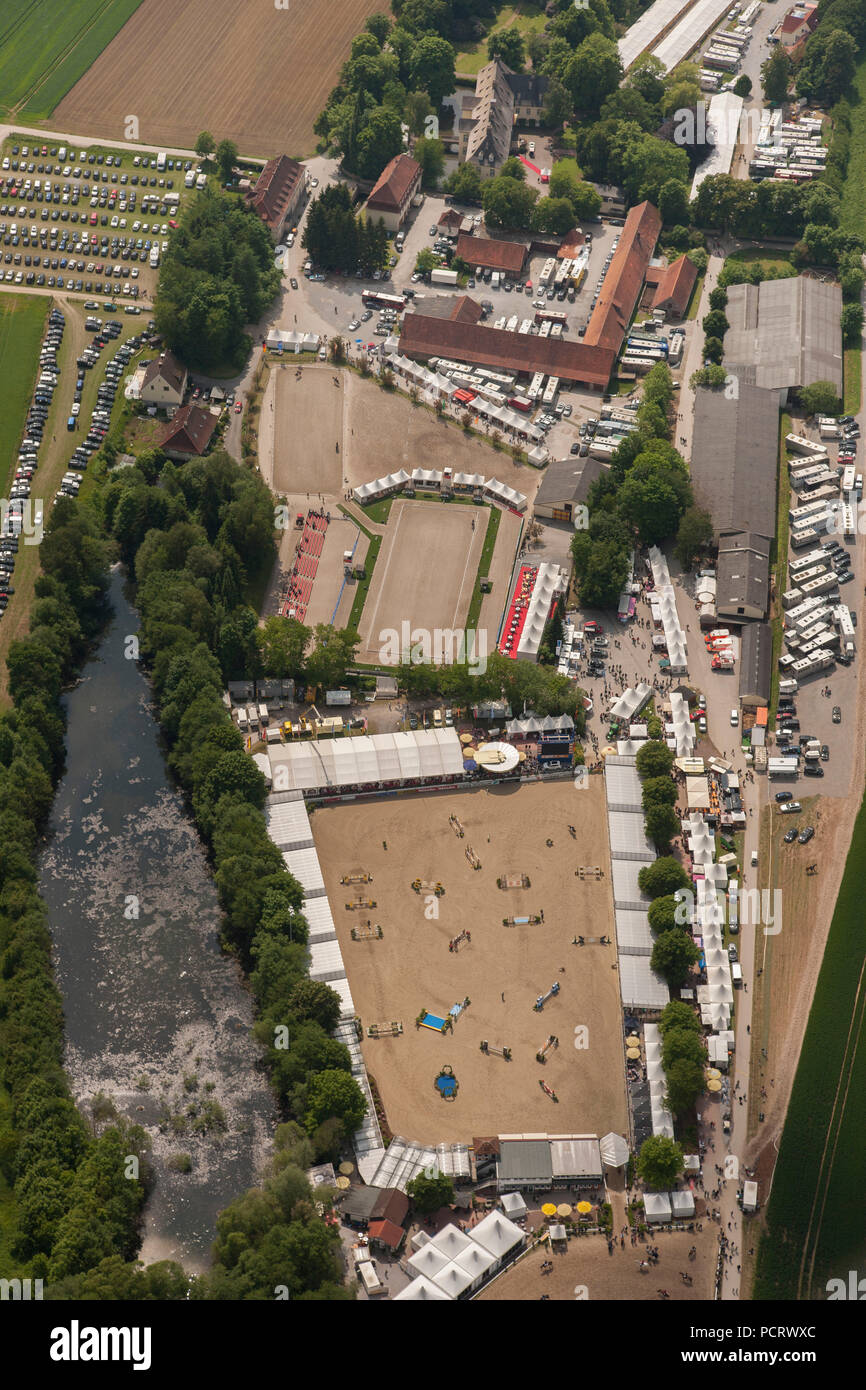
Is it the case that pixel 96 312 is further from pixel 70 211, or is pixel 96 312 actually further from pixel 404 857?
pixel 404 857

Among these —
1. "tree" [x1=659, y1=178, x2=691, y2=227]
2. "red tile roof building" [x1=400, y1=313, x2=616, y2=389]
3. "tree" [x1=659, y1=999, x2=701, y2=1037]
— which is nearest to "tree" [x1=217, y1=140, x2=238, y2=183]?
"red tile roof building" [x1=400, y1=313, x2=616, y2=389]

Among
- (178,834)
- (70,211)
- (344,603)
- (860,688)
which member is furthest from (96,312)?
(860,688)

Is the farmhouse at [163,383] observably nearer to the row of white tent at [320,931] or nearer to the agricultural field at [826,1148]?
the row of white tent at [320,931]

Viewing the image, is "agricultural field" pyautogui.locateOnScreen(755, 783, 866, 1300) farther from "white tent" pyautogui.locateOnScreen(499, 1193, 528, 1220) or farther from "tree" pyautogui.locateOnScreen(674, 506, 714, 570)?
"tree" pyautogui.locateOnScreen(674, 506, 714, 570)

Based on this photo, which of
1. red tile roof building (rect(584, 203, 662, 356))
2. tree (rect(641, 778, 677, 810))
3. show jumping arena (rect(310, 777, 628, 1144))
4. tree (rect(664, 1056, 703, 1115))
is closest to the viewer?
tree (rect(664, 1056, 703, 1115))

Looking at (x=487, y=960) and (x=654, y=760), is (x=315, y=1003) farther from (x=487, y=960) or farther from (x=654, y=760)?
(x=654, y=760)

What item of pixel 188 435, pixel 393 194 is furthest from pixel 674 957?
pixel 393 194
